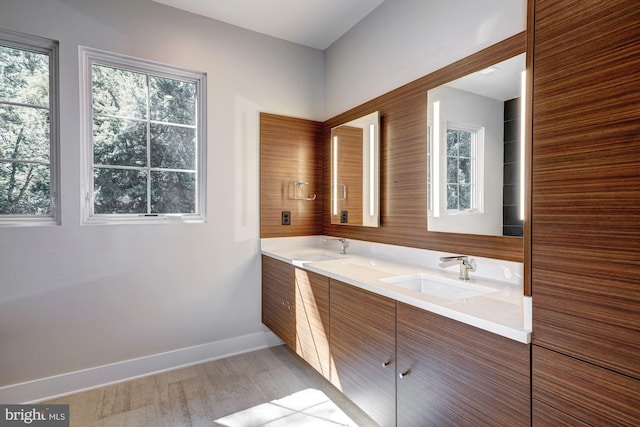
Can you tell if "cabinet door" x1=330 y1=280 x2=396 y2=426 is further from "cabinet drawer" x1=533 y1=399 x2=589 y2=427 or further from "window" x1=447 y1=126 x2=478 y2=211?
"window" x1=447 y1=126 x2=478 y2=211

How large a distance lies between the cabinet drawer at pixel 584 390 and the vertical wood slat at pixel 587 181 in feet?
0.08

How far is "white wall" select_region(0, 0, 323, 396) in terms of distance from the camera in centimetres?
188

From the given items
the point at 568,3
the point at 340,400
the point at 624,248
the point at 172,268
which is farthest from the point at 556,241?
the point at 172,268

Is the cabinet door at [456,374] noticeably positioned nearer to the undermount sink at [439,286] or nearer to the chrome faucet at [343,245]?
the undermount sink at [439,286]

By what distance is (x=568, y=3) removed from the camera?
0.81 meters

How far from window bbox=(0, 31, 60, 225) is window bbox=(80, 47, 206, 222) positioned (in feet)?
0.60

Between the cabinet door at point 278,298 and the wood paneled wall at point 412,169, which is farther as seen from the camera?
the cabinet door at point 278,298

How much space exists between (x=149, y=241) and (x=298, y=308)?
1.14 metres

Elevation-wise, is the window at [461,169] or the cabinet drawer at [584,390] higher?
the window at [461,169]

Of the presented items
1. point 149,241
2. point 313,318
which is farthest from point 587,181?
point 149,241

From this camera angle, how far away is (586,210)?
2.56ft

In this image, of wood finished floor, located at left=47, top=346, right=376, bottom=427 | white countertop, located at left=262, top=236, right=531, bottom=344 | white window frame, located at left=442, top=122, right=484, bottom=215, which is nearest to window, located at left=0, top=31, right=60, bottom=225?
wood finished floor, located at left=47, top=346, right=376, bottom=427

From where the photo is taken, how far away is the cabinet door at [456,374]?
926 millimetres


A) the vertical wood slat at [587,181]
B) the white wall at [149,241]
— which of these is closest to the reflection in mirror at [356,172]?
the white wall at [149,241]
